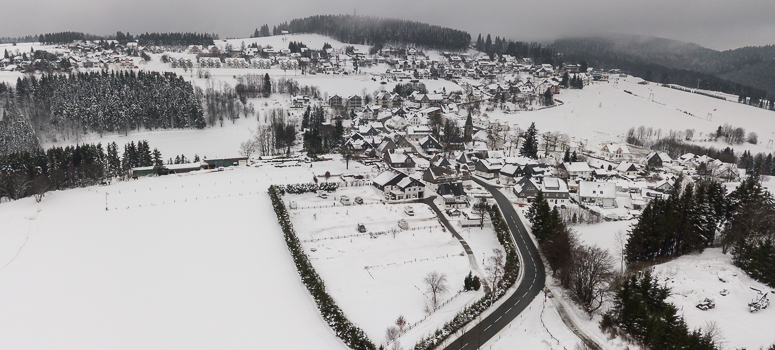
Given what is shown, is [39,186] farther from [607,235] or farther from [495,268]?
[607,235]

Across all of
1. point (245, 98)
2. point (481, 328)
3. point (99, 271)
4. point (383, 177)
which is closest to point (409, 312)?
point (481, 328)

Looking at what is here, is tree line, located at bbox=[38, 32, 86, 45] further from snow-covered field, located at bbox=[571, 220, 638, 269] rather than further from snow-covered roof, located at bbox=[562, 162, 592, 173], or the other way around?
snow-covered field, located at bbox=[571, 220, 638, 269]

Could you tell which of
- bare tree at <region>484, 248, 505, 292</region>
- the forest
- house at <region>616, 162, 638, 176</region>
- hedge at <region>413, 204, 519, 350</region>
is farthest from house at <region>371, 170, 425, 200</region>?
the forest

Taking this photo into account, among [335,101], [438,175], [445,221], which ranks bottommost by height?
[445,221]

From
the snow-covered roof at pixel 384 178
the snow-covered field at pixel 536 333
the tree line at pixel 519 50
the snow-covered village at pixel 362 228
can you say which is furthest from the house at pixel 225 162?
the tree line at pixel 519 50

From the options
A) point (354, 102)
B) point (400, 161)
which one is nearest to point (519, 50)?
point (354, 102)

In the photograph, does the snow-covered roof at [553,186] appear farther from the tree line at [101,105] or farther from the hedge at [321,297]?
the tree line at [101,105]

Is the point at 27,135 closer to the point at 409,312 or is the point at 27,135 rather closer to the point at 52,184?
the point at 52,184
